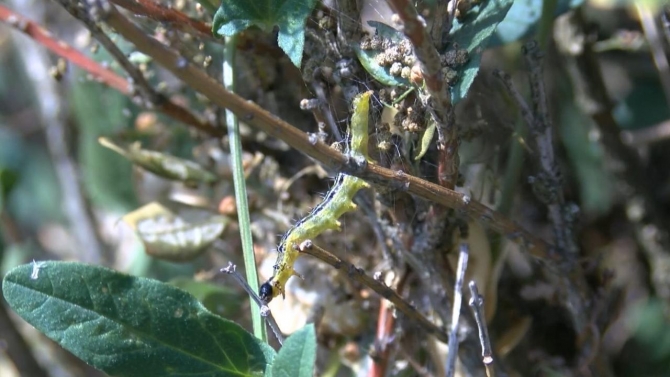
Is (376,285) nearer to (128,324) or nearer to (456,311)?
(456,311)

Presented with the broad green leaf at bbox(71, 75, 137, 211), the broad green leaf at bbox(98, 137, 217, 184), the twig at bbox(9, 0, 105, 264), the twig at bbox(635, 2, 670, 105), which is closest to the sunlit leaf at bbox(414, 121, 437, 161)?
the broad green leaf at bbox(98, 137, 217, 184)

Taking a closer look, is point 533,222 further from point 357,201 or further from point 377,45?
point 377,45

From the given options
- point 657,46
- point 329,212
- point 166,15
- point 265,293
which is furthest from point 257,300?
point 657,46

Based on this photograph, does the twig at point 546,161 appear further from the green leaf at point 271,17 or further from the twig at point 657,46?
the twig at point 657,46

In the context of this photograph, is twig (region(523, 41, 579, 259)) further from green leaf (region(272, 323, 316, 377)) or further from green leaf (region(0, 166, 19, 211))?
green leaf (region(0, 166, 19, 211))

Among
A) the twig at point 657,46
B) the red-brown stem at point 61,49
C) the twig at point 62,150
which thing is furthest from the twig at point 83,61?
the twig at point 62,150

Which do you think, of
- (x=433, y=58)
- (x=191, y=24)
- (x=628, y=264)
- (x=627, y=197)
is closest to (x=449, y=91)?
(x=433, y=58)
